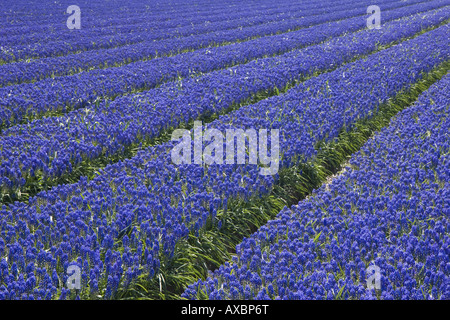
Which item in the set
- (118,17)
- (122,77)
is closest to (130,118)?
(122,77)

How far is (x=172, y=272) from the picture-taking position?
517 centimetres

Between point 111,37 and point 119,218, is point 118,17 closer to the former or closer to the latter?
point 111,37

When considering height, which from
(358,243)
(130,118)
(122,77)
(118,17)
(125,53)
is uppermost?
(118,17)

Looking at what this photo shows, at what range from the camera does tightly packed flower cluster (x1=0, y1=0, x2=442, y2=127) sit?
10070 millimetres

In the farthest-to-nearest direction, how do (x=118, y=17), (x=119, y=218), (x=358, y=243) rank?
(x=118, y=17) → (x=119, y=218) → (x=358, y=243)

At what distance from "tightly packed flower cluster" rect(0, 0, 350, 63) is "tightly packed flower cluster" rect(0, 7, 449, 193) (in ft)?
20.9

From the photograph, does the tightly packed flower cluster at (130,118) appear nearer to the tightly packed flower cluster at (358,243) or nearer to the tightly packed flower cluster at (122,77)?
the tightly packed flower cluster at (122,77)

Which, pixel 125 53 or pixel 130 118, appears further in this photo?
pixel 125 53

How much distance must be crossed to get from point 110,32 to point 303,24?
9133 mm

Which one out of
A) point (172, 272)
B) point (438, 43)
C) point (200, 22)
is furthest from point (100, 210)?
point (200, 22)

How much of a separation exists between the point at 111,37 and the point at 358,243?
16040 mm

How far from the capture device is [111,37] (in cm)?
1914


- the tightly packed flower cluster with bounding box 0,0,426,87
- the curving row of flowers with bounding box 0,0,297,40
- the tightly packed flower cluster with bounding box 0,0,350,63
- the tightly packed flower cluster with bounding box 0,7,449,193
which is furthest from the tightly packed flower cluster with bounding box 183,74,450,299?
the curving row of flowers with bounding box 0,0,297,40

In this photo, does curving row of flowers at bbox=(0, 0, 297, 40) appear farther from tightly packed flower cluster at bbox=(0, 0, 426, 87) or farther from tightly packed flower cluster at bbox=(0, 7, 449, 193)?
tightly packed flower cluster at bbox=(0, 7, 449, 193)
